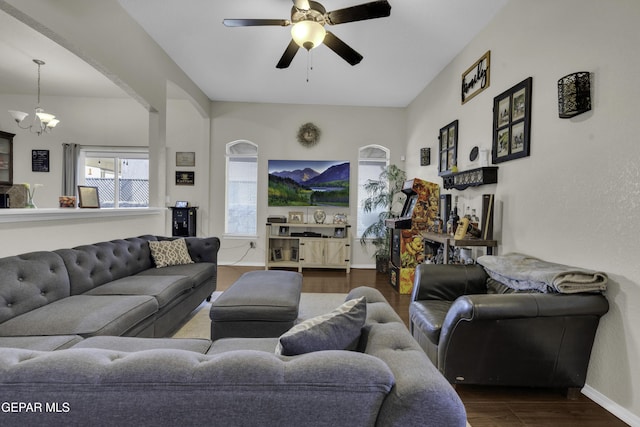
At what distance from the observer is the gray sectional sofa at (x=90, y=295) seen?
1727mm

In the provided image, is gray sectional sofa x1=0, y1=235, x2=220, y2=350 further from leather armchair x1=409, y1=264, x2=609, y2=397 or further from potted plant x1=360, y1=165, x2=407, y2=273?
potted plant x1=360, y1=165, x2=407, y2=273

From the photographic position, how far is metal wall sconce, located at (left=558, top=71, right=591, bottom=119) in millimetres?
1937

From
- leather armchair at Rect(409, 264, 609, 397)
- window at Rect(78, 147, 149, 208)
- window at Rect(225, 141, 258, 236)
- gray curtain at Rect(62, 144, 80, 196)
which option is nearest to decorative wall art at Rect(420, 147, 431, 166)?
window at Rect(225, 141, 258, 236)

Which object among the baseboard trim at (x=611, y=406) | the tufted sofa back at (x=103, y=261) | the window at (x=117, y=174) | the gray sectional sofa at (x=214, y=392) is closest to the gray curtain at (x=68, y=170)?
the window at (x=117, y=174)

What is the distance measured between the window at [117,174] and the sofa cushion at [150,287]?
139 inches

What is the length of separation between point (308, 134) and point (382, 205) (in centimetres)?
193

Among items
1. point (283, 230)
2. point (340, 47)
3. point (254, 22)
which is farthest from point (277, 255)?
point (254, 22)

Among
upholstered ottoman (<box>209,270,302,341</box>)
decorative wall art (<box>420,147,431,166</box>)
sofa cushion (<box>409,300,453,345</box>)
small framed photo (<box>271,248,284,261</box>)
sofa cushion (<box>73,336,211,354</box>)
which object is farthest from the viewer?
small framed photo (<box>271,248,284,261</box>)

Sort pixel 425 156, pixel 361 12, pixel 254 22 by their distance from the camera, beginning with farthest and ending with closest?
pixel 425 156 → pixel 254 22 → pixel 361 12

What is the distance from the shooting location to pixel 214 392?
78cm

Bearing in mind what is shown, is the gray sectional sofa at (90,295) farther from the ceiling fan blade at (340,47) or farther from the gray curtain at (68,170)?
the gray curtain at (68,170)

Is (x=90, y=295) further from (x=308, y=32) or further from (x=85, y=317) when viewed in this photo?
(x=308, y=32)

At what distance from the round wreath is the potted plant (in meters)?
1.31

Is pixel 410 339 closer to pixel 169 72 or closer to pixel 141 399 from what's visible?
pixel 141 399
